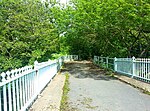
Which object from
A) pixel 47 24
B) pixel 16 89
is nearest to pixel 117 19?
pixel 47 24

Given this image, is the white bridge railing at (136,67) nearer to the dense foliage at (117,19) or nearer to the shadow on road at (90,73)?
the shadow on road at (90,73)

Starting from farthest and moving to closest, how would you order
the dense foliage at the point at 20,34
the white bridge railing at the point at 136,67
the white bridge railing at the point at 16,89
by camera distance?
the dense foliage at the point at 20,34, the white bridge railing at the point at 136,67, the white bridge railing at the point at 16,89

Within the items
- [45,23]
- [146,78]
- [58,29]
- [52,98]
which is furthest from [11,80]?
[58,29]

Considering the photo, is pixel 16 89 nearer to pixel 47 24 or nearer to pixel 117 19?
pixel 117 19

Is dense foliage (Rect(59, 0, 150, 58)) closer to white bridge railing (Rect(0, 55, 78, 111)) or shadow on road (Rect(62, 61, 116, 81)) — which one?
shadow on road (Rect(62, 61, 116, 81))

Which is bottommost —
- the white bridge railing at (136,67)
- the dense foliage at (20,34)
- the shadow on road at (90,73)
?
the shadow on road at (90,73)

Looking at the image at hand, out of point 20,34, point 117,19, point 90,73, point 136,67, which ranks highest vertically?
point 117,19

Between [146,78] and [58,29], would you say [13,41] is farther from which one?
[146,78]

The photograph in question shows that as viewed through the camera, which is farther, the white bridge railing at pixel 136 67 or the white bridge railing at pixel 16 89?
the white bridge railing at pixel 136 67

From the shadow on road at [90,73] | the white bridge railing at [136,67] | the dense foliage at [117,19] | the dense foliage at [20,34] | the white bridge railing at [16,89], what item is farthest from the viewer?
the dense foliage at [20,34]

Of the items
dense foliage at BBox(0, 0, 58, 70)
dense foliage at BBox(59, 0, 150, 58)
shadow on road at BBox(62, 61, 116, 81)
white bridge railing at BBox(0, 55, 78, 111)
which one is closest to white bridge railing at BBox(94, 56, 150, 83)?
shadow on road at BBox(62, 61, 116, 81)

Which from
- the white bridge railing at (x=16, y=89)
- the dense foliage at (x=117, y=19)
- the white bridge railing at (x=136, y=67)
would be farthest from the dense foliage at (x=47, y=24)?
the white bridge railing at (x=16, y=89)

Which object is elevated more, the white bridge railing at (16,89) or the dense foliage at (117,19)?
the dense foliage at (117,19)

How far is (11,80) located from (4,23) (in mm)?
14663
